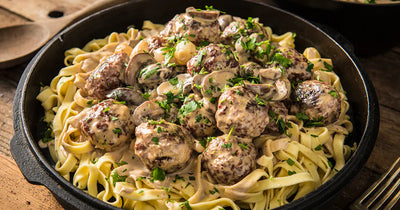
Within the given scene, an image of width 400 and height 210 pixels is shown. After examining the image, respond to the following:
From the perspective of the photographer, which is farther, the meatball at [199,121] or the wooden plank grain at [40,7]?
the wooden plank grain at [40,7]

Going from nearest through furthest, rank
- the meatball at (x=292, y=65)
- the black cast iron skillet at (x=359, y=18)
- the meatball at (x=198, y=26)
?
the meatball at (x=292, y=65), the meatball at (x=198, y=26), the black cast iron skillet at (x=359, y=18)

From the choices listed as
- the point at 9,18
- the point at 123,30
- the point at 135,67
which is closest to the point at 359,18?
the point at 135,67

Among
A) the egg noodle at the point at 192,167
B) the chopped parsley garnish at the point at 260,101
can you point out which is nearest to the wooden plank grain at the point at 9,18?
the egg noodle at the point at 192,167

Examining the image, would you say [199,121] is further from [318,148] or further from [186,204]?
[318,148]

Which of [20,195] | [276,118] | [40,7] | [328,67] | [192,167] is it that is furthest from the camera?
[40,7]

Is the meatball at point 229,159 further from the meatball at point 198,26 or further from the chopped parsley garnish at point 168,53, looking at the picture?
the meatball at point 198,26

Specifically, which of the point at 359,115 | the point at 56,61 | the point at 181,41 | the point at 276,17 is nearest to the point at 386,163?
the point at 359,115
